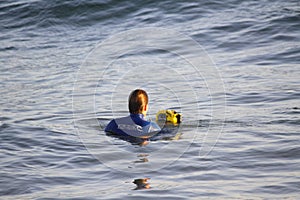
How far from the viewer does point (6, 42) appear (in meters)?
16.2

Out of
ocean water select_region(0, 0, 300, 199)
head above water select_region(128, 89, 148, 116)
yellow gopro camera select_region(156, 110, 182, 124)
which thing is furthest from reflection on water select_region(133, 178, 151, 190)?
yellow gopro camera select_region(156, 110, 182, 124)

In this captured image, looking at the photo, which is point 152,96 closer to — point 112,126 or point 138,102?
point 112,126

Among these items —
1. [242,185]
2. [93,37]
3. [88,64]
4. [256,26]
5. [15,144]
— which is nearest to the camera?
[242,185]

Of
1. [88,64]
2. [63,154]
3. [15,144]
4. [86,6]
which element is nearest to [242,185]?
[63,154]

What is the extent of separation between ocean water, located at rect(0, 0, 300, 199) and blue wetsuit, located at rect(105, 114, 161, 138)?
183 millimetres

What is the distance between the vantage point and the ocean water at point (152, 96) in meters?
6.31

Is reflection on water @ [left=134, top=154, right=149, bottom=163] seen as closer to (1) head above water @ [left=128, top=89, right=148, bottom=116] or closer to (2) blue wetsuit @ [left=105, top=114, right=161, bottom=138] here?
(2) blue wetsuit @ [left=105, top=114, right=161, bottom=138]

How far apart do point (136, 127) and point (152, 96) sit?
288 cm

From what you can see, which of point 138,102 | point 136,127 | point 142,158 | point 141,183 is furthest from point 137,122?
point 141,183

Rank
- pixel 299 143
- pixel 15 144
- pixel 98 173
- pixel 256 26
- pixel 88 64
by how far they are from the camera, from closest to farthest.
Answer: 1. pixel 98 173
2. pixel 299 143
3. pixel 15 144
4. pixel 88 64
5. pixel 256 26

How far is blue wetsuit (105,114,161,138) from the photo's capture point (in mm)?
7859

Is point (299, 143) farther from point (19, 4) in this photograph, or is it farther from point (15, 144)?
point (19, 4)

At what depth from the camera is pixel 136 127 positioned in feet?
25.8

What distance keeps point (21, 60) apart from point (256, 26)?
5806 mm
